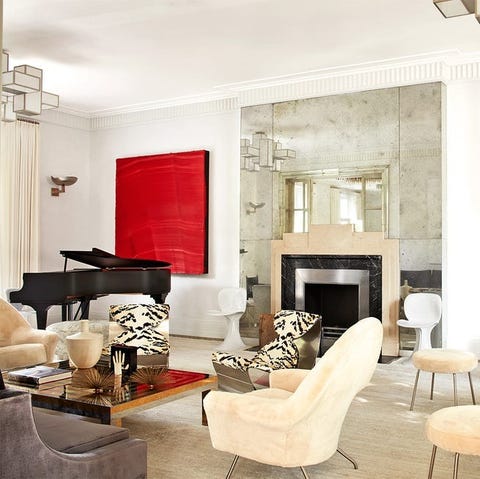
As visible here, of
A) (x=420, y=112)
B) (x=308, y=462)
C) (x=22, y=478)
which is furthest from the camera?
(x=420, y=112)

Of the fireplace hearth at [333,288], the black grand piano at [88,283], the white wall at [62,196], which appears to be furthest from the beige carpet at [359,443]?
the white wall at [62,196]

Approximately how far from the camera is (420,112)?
7.00 m

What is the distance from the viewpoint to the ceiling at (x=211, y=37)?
5422 millimetres

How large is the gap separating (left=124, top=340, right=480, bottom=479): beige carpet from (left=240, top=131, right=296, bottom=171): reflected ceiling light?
3.22 m

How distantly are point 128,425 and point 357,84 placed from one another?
478 cm

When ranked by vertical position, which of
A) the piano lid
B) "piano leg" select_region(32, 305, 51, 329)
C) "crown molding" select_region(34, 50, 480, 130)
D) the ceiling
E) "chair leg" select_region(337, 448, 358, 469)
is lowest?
"chair leg" select_region(337, 448, 358, 469)

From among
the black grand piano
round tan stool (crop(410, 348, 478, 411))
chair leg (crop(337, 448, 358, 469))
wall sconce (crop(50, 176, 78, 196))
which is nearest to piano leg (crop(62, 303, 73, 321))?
A: the black grand piano

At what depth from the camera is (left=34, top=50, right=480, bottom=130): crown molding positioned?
6.90 metres

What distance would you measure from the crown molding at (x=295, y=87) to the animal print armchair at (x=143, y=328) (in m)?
3.64

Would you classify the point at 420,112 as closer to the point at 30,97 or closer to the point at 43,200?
the point at 30,97

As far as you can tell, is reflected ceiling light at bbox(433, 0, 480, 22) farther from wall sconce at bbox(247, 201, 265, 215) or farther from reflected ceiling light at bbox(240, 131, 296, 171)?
wall sconce at bbox(247, 201, 265, 215)

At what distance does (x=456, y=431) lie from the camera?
278 centimetres

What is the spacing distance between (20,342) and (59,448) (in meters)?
3.10

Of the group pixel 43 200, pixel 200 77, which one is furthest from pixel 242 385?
pixel 43 200
